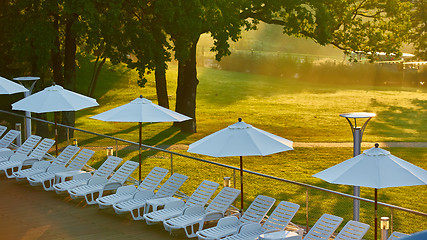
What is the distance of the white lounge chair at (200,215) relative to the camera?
38.2 ft

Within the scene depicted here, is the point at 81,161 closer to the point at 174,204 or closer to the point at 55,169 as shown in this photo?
the point at 55,169

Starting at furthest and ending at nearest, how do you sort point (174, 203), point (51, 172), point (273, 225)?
point (51, 172)
point (174, 203)
point (273, 225)

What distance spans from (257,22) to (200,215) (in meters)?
21.8

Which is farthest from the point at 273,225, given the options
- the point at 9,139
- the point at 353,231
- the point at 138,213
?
the point at 9,139

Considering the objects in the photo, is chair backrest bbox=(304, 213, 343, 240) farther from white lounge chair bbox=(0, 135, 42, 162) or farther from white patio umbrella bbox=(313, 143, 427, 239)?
white lounge chair bbox=(0, 135, 42, 162)

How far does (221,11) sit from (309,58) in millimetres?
55536

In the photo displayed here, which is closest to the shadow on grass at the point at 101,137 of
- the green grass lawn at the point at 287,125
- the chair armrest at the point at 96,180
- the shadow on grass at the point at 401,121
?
the green grass lawn at the point at 287,125

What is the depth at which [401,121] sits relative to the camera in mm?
40938

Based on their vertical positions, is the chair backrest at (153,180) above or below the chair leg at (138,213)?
above

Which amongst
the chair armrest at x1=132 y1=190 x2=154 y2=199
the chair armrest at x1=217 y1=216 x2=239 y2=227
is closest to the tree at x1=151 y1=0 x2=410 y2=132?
the chair armrest at x1=132 y1=190 x2=154 y2=199

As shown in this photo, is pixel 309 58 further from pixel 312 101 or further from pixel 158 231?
pixel 158 231

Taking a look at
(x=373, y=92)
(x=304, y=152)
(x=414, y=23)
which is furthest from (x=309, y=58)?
(x=304, y=152)

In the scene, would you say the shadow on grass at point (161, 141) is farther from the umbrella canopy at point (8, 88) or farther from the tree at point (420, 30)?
the tree at point (420, 30)

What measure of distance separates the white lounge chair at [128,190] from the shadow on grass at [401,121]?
76.9ft
